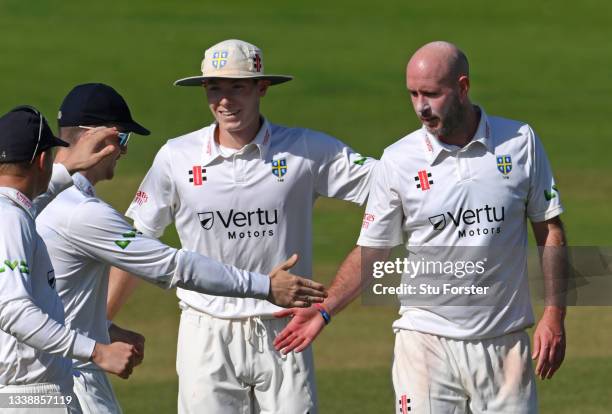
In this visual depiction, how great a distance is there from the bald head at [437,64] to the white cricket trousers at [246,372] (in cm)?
166

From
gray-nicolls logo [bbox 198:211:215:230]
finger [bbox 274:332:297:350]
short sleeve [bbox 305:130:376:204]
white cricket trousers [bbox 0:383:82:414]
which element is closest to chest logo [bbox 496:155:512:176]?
short sleeve [bbox 305:130:376:204]

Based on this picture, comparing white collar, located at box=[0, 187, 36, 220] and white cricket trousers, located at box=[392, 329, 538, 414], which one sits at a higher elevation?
white collar, located at box=[0, 187, 36, 220]

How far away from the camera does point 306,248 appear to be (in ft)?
30.1

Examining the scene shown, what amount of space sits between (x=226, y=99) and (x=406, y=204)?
50.5 inches

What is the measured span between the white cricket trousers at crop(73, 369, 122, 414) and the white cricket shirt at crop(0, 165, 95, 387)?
0.94 m

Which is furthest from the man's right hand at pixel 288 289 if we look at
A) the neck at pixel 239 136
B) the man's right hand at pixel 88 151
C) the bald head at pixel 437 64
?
the neck at pixel 239 136

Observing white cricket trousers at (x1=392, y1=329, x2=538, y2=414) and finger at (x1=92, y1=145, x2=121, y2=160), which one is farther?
white cricket trousers at (x1=392, y1=329, x2=538, y2=414)

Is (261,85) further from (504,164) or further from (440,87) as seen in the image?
(504,164)

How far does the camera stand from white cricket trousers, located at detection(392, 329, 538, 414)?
854 cm

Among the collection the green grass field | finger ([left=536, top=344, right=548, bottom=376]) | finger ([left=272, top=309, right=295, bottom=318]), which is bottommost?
finger ([left=536, top=344, right=548, bottom=376])

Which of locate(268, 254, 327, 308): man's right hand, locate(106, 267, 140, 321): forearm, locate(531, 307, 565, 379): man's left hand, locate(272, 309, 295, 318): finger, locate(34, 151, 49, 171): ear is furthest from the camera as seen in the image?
locate(106, 267, 140, 321): forearm

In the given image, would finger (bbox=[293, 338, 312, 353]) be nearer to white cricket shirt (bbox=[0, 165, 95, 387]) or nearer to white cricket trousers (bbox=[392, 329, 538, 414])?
white cricket trousers (bbox=[392, 329, 538, 414])

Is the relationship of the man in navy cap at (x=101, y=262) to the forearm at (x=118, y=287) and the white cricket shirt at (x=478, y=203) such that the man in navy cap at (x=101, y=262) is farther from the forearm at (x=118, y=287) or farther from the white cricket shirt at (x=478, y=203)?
the forearm at (x=118, y=287)

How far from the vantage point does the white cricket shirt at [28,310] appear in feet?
22.6
